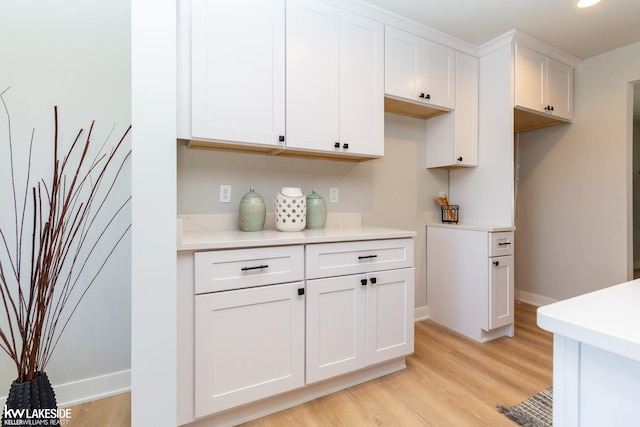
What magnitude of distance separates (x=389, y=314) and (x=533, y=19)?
231 cm

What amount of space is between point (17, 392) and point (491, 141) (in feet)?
10.4

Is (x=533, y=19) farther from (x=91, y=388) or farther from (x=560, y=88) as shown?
(x=91, y=388)

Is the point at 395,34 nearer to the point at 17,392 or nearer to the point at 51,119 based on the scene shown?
the point at 51,119

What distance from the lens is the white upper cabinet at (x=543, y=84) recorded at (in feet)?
8.29

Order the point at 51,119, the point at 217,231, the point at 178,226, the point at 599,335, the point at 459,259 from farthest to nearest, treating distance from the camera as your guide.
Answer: the point at 459,259, the point at 217,231, the point at 51,119, the point at 178,226, the point at 599,335

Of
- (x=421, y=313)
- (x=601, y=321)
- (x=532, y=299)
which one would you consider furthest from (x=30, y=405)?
(x=532, y=299)

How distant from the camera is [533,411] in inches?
62.7

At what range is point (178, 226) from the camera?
140cm

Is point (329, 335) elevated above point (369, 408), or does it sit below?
above

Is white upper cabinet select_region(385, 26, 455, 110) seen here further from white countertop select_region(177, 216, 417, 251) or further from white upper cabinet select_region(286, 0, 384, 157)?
white countertop select_region(177, 216, 417, 251)

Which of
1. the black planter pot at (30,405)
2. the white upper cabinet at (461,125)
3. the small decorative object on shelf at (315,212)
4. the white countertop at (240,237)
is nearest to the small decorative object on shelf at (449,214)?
the white upper cabinet at (461,125)

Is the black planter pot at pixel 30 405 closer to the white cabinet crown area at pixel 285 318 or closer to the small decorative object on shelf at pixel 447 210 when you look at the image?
the white cabinet crown area at pixel 285 318

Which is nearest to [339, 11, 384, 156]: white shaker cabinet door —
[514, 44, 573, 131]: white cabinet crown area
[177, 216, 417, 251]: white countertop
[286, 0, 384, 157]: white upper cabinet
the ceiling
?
[286, 0, 384, 157]: white upper cabinet

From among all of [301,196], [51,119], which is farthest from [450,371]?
[51,119]
